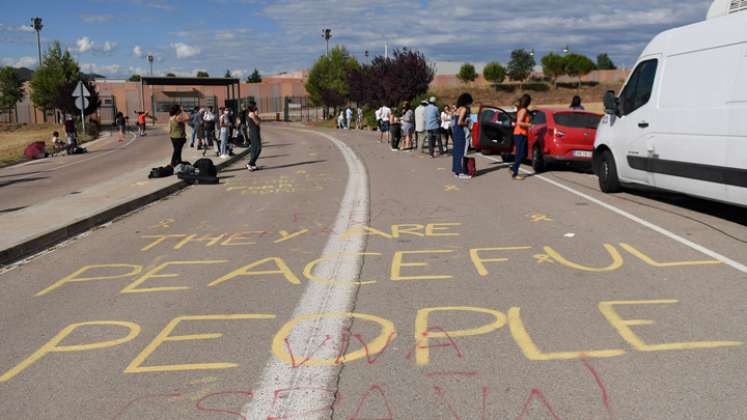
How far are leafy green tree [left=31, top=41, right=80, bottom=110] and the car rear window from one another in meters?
47.7

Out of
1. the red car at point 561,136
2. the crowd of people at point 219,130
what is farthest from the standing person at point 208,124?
the red car at point 561,136

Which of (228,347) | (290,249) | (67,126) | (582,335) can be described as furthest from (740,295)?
(67,126)

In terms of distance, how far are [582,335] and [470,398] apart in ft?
4.21

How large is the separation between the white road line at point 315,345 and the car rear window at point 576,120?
8.73 m

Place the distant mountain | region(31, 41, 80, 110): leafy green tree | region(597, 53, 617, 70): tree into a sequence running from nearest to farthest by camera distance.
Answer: region(31, 41, 80, 110): leafy green tree → the distant mountain → region(597, 53, 617, 70): tree

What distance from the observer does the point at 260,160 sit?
22250 millimetres

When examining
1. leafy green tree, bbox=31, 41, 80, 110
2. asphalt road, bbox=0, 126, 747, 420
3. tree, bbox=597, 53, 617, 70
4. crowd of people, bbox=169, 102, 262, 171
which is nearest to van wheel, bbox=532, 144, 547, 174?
asphalt road, bbox=0, 126, 747, 420

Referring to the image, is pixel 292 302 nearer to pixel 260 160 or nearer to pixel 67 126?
pixel 260 160

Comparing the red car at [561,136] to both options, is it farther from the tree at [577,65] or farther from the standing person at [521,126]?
the tree at [577,65]

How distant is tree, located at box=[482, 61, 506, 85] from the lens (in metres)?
99.3

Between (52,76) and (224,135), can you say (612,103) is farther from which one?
(52,76)

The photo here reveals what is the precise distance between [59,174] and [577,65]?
89.8 meters

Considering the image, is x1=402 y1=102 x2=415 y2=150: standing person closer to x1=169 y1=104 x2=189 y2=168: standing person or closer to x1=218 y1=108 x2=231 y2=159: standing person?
x1=218 y1=108 x2=231 y2=159: standing person

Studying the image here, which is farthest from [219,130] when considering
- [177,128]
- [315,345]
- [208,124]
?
[315,345]
